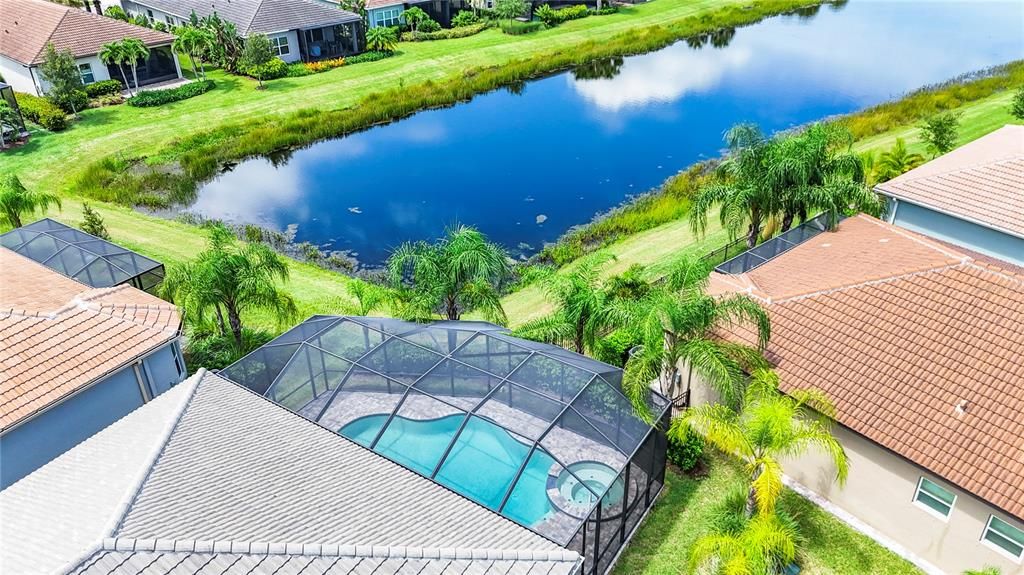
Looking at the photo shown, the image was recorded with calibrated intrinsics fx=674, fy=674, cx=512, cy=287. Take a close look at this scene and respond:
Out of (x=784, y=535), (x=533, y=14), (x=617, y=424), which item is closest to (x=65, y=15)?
(x=533, y=14)

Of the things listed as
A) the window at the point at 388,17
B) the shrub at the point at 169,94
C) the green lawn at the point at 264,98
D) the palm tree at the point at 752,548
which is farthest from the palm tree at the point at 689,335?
the window at the point at 388,17

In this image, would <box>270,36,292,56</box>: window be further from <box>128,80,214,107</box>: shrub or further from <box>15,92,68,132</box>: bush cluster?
<box>15,92,68,132</box>: bush cluster

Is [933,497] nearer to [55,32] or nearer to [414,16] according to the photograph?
[55,32]

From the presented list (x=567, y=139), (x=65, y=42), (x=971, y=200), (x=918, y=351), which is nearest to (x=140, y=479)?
(x=918, y=351)

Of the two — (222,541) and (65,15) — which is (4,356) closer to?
(222,541)

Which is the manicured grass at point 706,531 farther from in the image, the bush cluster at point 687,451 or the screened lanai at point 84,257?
the screened lanai at point 84,257
